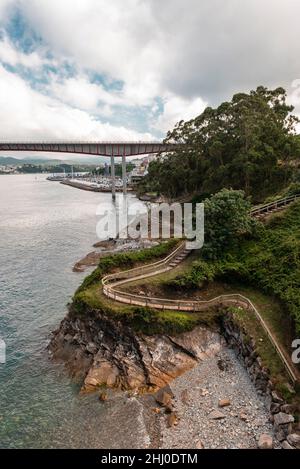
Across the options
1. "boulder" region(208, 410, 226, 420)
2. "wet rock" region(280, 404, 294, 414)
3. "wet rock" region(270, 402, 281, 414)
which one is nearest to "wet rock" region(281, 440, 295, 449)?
"wet rock" region(280, 404, 294, 414)

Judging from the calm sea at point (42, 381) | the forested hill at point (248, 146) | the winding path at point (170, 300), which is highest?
the forested hill at point (248, 146)

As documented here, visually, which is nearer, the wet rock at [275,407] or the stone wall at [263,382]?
the stone wall at [263,382]

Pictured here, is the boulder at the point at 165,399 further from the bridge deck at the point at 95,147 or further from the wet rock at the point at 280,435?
the bridge deck at the point at 95,147

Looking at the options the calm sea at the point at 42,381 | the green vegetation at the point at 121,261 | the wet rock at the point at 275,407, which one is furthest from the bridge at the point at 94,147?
the wet rock at the point at 275,407

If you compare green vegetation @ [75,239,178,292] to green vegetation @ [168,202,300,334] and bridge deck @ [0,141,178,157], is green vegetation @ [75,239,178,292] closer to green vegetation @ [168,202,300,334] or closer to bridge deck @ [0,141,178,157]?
green vegetation @ [168,202,300,334]

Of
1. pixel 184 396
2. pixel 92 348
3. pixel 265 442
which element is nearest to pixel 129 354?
pixel 92 348

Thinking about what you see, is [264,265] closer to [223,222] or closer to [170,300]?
[223,222]
